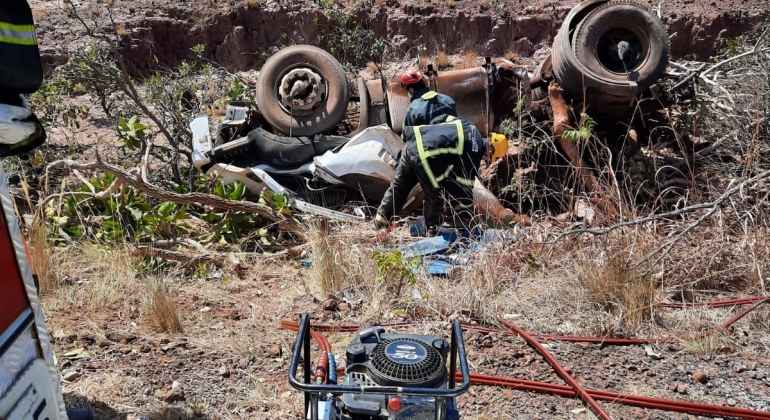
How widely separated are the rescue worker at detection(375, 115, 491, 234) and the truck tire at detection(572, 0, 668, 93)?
1.34 metres

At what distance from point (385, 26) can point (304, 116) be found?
330 inches

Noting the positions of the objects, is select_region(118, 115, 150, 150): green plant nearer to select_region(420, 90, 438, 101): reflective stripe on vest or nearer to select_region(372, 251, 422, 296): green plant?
select_region(420, 90, 438, 101): reflective stripe on vest

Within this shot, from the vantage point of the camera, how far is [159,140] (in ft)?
30.9

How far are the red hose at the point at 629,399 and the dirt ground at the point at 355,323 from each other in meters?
0.04

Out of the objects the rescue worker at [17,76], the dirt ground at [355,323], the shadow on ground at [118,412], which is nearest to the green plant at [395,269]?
the dirt ground at [355,323]

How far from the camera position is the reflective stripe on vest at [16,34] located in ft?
6.23

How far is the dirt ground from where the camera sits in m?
3.17

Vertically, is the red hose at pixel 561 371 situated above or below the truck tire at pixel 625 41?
below

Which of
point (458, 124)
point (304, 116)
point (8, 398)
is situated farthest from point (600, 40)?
point (8, 398)

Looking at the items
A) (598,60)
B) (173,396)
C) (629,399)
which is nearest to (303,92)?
(598,60)

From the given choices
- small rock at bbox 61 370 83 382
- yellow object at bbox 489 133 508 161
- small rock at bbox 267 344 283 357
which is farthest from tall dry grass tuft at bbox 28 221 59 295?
yellow object at bbox 489 133 508 161

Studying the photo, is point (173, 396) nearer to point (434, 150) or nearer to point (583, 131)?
point (434, 150)

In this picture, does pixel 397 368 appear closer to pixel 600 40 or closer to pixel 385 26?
pixel 600 40

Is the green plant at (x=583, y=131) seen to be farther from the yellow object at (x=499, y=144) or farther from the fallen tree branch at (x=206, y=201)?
the fallen tree branch at (x=206, y=201)
